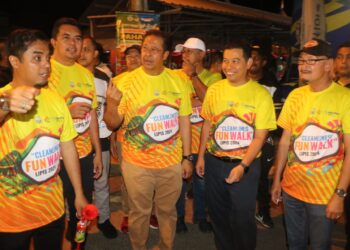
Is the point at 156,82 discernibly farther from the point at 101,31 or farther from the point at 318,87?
the point at 101,31

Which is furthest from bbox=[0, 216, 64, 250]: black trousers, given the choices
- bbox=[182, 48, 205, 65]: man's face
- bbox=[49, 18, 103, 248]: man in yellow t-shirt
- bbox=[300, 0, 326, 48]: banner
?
bbox=[300, 0, 326, 48]: banner

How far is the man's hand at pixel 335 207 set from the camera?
9.98 ft

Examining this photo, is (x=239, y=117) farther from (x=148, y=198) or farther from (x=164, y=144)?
(x=148, y=198)

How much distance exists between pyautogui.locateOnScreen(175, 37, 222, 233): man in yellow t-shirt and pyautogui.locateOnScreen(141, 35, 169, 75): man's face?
1002 millimetres

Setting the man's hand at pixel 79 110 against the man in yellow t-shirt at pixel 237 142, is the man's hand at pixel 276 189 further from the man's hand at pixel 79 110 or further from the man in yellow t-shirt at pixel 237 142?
the man's hand at pixel 79 110

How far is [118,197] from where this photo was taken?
6.44 m

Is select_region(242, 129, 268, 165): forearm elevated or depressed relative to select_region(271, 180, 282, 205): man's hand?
elevated

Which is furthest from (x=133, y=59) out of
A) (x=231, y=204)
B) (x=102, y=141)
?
(x=231, y=204)

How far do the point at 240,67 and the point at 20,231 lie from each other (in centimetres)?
253

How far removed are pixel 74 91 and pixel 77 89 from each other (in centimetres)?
4

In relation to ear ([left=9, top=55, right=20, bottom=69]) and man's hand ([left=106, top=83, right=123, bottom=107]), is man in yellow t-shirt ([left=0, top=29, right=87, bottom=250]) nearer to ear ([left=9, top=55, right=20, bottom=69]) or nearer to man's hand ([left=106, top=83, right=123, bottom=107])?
ear ([left=9, top=55, right=20, bottom=69])

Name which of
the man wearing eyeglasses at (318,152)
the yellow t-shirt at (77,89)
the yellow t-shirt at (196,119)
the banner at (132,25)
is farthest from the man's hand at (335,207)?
the banner at (132,25)

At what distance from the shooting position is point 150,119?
147 inches

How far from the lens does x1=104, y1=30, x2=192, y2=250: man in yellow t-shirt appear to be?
12.3ft
